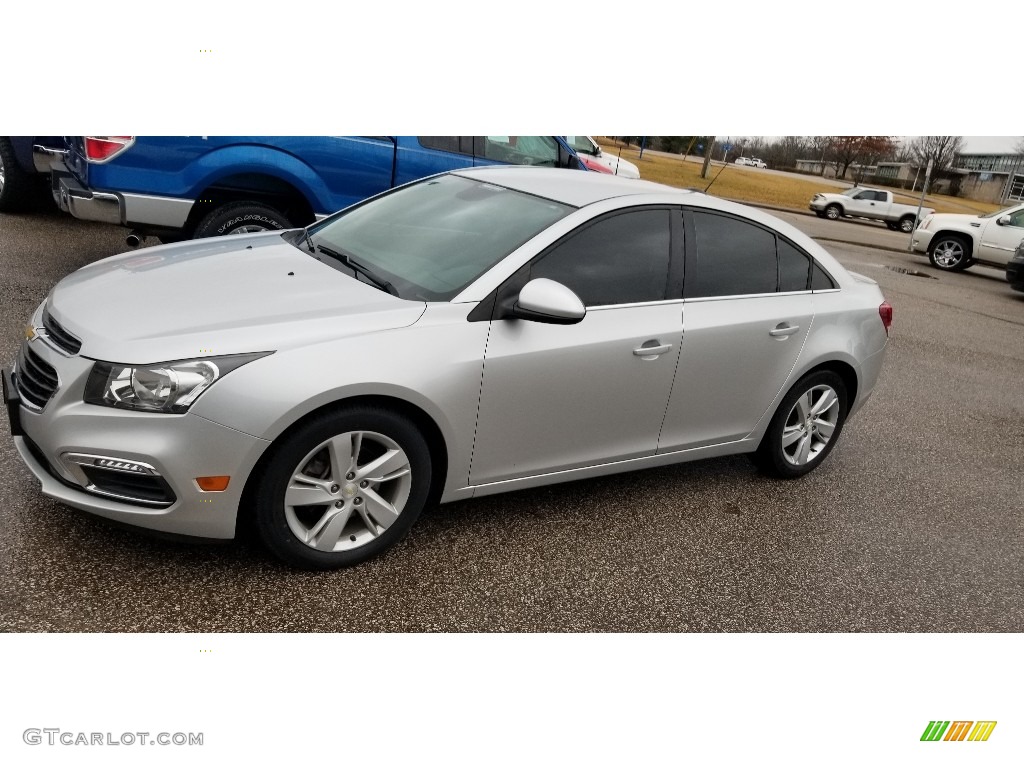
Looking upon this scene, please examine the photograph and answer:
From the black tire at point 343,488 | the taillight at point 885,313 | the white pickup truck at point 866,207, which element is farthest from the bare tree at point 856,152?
the white pickup truck at point 866,207

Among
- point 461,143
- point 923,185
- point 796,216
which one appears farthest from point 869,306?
point 796,216

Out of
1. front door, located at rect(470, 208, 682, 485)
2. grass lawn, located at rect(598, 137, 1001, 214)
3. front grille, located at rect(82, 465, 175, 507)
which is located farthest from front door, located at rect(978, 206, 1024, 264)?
front grille, located at rect(82, 465, 175, 507)

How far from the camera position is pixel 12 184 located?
8.18 meters

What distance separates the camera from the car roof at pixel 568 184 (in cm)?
402

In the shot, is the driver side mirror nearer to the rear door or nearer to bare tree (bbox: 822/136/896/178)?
the rear door

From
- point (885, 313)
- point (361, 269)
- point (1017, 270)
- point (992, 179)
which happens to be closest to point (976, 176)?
point (992, 179)

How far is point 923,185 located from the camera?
19.5 m

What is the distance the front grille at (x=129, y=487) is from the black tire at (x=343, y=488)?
32 cm

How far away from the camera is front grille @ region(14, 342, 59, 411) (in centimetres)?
301

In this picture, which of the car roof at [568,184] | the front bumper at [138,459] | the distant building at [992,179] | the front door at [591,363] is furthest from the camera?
the distant building at [992,179]

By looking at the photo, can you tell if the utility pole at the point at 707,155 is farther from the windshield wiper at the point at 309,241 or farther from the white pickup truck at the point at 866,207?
the white pickup truck at the point at 866,207

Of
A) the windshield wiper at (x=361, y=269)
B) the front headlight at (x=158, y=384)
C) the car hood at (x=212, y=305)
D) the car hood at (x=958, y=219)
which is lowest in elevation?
the car hood at (x=958, y=219)

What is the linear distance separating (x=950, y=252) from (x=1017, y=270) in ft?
10.3

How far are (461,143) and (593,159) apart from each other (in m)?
3.44
